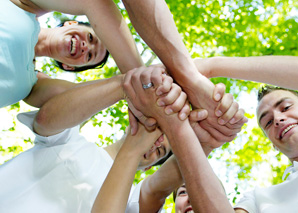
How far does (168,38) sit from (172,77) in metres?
0.26

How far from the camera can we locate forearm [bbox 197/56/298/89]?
5.70ft

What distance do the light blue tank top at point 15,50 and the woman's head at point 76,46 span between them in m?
0.61

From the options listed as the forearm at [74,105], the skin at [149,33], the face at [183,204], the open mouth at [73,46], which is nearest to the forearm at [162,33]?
the skin at [149,33]

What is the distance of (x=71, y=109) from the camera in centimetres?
170

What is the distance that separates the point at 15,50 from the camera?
5.46 feet

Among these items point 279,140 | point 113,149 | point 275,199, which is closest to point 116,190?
point 113,149

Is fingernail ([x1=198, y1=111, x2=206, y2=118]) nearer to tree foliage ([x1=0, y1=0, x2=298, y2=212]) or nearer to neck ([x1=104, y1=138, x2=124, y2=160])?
neck ([x1=104, y1=138, x2=124, y2=160])

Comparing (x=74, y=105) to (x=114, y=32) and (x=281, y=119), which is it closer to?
(x=114, y=32)

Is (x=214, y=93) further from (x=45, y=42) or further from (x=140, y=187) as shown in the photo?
(x=45, y=42)

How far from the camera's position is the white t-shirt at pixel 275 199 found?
1884 mm

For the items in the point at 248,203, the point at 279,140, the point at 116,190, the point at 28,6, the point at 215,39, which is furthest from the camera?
the point at 215,39

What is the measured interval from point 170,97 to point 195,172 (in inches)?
17.6

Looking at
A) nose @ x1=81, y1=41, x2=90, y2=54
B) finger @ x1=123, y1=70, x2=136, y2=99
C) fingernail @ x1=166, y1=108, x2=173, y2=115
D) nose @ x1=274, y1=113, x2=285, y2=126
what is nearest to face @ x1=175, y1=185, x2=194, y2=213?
nose @ x1=274, y1=113, x2=285, y2=126

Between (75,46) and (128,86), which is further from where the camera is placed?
(75,46)
